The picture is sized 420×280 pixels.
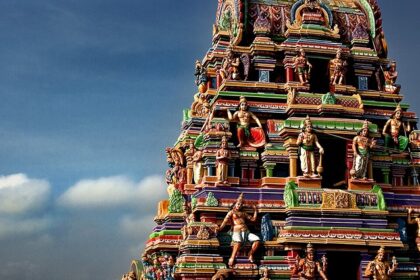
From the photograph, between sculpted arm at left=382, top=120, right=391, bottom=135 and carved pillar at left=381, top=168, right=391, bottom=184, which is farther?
sculpted arm at left=382, top=120, right=391, bottom=135

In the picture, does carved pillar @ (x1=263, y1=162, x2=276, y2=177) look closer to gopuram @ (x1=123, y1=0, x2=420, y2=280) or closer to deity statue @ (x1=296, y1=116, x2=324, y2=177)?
gopuram @ (x1=123, y1=0, x2=420, y2=280)

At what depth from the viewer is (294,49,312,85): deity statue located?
30.2 metres

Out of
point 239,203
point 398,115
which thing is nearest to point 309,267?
point 239,203

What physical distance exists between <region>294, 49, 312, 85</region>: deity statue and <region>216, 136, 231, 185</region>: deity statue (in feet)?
16.0

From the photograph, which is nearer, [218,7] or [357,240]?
[357,240]

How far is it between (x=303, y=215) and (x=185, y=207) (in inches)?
232

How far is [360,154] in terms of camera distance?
27578 millimetres

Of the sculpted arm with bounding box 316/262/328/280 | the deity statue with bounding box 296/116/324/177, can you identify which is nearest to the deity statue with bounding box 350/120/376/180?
the deity statue with bounding box 296/116/324/177

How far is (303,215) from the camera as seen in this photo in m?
26.3


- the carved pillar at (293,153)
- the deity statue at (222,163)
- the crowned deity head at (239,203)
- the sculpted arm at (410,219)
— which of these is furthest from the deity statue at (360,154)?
the deity statue at (222,163)

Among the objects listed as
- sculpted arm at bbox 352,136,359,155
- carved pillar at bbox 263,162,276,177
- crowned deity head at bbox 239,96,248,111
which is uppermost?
crowned deity head at bbox 239,96,248,111

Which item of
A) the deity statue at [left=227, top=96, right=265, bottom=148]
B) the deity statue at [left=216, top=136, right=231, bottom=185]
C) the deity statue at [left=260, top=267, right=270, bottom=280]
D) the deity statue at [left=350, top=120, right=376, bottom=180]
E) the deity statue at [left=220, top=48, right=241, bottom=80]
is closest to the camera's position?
the deity statue at [left=260, top=267, right=270, bottom=280]

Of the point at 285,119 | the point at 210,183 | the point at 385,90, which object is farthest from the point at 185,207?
the point at 385,90

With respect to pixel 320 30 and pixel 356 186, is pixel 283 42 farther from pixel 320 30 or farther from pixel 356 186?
pixel 356 186
